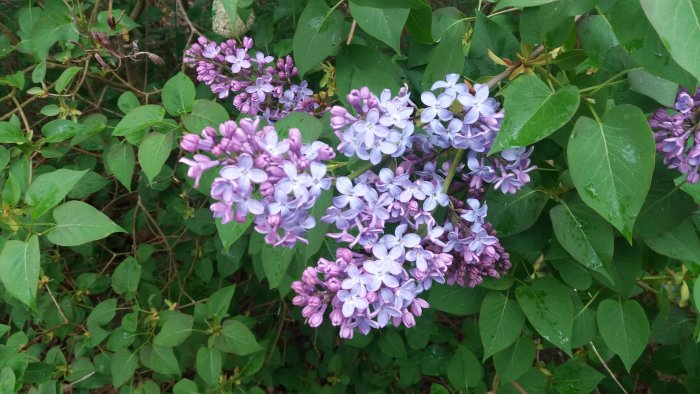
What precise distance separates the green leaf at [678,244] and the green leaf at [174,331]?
4.75 ft

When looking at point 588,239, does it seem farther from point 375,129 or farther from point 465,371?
point 465,371

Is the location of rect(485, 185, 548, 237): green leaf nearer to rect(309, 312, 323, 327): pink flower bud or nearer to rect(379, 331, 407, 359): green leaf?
rect(309, 312, 323, 327): pink flower bud

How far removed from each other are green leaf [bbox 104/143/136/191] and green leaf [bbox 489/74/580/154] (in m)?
1.17

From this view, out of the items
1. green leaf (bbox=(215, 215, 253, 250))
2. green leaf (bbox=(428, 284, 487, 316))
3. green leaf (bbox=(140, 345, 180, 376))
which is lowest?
green leaf (bbox=(140, 345, 180, 376))

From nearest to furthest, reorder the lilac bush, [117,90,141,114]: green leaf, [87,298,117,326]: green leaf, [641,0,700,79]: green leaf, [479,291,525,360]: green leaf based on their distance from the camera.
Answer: [641,0,700,79]: green leaf, the lilac bush, [479,291,525,360]: green leaf, [117,90,141,114]: green leaf, [87,298,117,326]: green leaf

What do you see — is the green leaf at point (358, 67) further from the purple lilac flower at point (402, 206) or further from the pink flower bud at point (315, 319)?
the pink flower bud at point (315, 319)

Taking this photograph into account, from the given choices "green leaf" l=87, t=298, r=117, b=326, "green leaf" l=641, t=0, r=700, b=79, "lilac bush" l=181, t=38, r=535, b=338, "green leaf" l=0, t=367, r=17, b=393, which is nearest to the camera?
"green leaf" l=641, t=0, r=700, b=79

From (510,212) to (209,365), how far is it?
1.15m

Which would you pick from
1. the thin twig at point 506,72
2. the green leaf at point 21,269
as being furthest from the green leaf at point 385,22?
the green leaf at point 21,269

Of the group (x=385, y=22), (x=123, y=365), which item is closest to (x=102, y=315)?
(x=123, y=365)

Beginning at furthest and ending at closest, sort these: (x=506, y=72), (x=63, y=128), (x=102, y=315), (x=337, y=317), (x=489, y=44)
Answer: (x=102, y=315) → (x=63, y=128) → (x=489, y=44) → (x=506, y=72) → (x=337, y=317)

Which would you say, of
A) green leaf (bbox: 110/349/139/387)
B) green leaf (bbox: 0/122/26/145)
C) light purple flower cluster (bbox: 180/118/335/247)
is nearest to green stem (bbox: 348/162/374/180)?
light purple flower cluster (bbox: 180/118/335/247)

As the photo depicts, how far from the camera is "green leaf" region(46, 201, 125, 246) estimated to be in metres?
1.47

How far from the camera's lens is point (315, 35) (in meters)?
1.47
